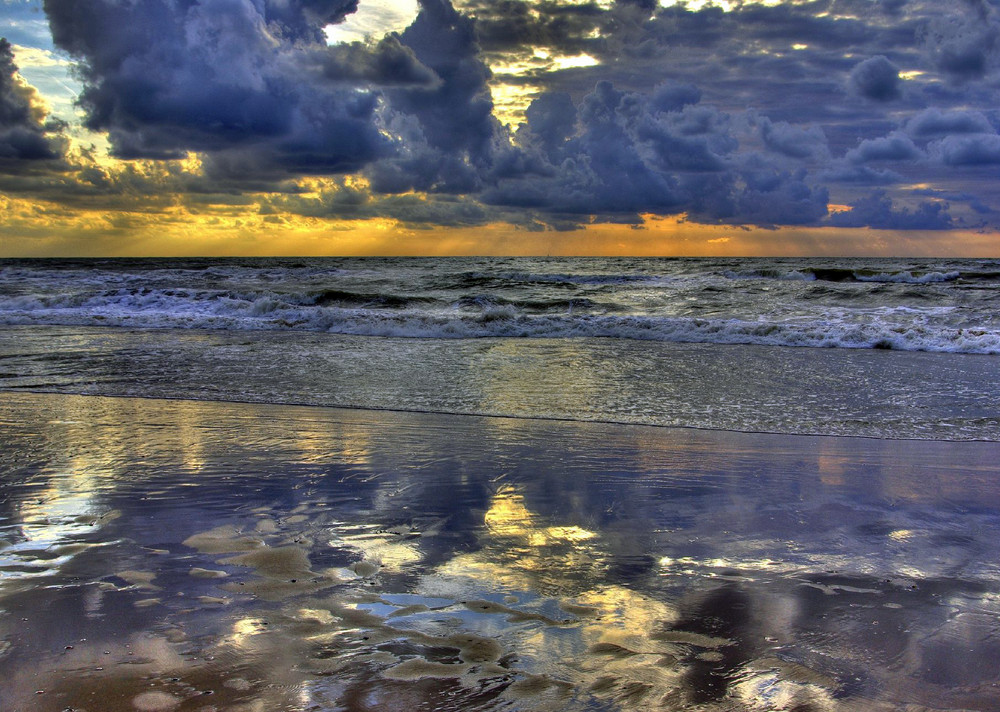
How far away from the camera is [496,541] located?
11.8 feet

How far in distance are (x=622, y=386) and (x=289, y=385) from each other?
14.5 ft

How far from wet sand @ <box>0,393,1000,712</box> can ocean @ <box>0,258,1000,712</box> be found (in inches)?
0.6

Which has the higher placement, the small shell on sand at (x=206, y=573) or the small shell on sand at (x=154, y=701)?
the small shell on sand at (x=154, y=701)

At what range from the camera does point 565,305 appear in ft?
78.8

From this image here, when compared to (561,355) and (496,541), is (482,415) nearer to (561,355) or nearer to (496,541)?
(496,541)

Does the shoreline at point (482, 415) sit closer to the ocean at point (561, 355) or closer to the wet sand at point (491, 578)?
the ocean at point (561, 355)

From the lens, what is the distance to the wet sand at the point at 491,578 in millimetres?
2293

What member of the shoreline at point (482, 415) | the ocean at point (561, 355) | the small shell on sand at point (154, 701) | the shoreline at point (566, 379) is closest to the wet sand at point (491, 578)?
the small shell on sand at point (154, 701)

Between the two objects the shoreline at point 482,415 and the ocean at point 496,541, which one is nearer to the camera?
the ocean at point 496,541

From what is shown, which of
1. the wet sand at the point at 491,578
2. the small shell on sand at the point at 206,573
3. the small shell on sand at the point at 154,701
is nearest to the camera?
the small shell on sand at the point at 154,701

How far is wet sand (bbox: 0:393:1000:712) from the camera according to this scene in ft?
7.52

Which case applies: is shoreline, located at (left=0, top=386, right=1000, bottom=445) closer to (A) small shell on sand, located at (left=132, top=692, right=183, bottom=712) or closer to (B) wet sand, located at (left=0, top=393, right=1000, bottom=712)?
(B) wet sand, located at (left=0, top=393, right=1000, bottom=712)

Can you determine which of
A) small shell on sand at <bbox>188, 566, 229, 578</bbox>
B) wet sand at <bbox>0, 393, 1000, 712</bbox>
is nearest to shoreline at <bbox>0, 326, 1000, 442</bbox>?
wet sand at <bbox>0, 393, 1000, 712</bbox>

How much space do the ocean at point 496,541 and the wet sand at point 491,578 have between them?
15 mm
